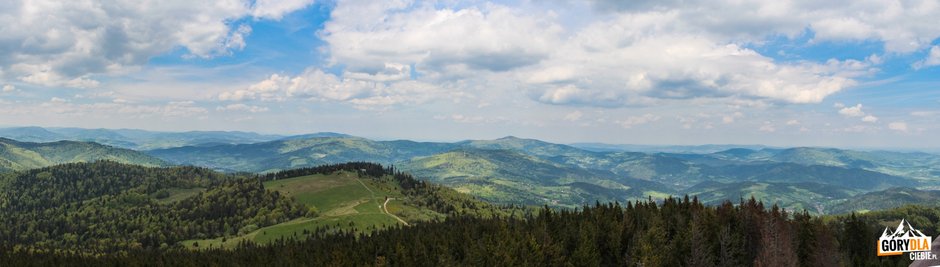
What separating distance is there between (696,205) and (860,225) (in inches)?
1708

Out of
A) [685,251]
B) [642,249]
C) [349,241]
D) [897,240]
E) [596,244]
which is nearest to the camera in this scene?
[897,240]

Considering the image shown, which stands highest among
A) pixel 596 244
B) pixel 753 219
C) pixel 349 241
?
pixel 753 219

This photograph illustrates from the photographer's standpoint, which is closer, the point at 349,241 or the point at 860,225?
the point at 860,225

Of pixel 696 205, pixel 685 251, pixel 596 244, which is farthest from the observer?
pixel 696 205

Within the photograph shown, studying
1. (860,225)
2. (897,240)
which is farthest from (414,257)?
(860,225)

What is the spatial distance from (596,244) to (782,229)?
144ft

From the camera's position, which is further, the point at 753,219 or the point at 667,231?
the point at 667,231

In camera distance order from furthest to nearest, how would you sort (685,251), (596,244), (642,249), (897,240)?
1. (596,244)
2. (685,251)
3. (642,249)
4. (897,240)

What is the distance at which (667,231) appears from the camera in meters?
142

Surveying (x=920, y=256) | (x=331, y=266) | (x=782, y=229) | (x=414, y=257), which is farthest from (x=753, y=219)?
(x=331, y=266)

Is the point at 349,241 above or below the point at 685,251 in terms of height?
below

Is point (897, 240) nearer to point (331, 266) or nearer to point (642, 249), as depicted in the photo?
point (642, 249)

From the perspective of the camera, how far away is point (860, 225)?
146000 mm

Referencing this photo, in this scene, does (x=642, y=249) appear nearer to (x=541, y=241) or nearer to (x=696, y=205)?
(x=541, y=241)
